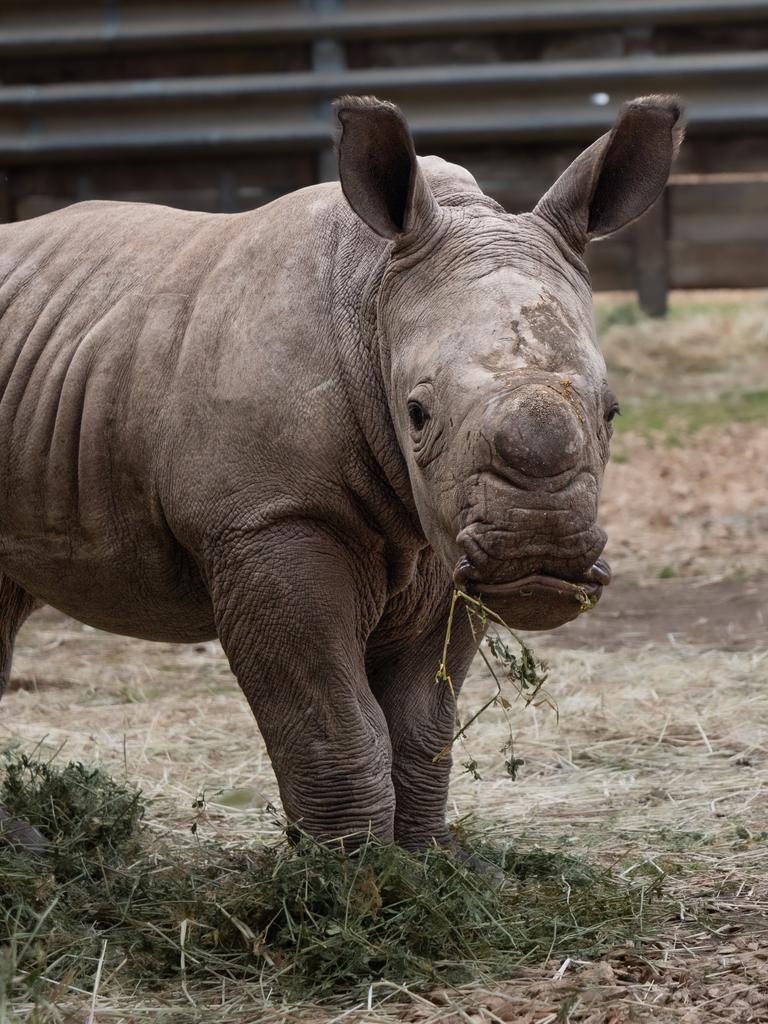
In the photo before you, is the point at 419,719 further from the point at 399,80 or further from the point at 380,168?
the point at 399,80

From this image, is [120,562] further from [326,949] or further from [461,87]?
[461,87]

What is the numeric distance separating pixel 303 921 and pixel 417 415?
4.39 ft

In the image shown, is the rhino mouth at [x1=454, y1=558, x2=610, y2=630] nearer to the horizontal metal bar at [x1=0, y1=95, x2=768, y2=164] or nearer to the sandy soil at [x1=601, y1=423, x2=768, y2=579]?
the sandy soil at [x1=601, y1=423, x2=768, y2=579]

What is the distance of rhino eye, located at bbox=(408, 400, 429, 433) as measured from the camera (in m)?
4.11

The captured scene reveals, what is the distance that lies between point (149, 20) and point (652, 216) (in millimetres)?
4485

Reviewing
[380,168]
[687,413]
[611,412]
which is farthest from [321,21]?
[611,412]

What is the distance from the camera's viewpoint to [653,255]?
14.4 meters

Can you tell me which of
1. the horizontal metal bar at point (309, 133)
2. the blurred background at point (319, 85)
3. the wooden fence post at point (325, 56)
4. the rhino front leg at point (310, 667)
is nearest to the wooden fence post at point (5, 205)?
the blurred background at point (319, 85)

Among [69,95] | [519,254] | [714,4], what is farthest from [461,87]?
[519,254]

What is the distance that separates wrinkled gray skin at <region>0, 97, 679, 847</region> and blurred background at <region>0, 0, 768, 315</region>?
7594 millimetres

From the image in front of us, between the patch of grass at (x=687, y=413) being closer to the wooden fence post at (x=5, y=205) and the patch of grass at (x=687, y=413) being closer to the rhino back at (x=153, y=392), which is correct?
the wooden fence post at (x=5, y=205)

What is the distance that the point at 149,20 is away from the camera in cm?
1271

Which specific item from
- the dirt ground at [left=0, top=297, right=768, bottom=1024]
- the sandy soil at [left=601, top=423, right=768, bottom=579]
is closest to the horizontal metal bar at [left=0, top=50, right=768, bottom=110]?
the sandy soil at [left=601, top=423, right=768, bottom=579]

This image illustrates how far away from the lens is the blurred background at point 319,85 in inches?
496
